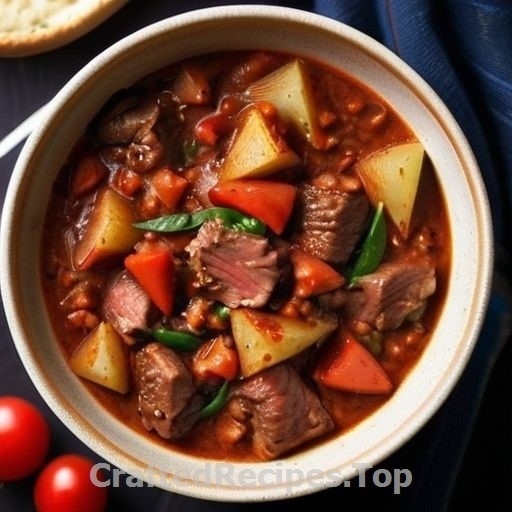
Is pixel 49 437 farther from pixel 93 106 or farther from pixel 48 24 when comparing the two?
pixel 48 24

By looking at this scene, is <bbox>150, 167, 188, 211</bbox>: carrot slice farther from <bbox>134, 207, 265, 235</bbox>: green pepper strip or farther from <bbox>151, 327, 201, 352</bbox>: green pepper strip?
Answer: <bbox>151, 327, 201, 352</bbox>: green pepper strip

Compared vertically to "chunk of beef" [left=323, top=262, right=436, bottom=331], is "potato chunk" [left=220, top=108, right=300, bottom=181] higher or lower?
higher

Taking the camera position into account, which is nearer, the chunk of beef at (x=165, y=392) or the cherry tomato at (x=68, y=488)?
the chunk of beef at (x=165, y=392)

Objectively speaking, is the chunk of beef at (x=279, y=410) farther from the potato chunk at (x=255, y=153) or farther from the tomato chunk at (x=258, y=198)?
the potato chunk at (x=255, y=153)

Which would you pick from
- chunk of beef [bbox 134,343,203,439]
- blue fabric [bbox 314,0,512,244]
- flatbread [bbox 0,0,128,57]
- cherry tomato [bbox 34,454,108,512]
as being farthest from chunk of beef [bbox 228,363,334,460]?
flatbread [bbox 0,0,128,57]

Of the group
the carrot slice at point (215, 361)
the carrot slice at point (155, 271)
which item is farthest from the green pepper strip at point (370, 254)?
the carrot slice at point (155, 271)

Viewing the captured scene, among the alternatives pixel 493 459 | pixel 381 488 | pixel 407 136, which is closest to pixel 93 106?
pixel 407 136
